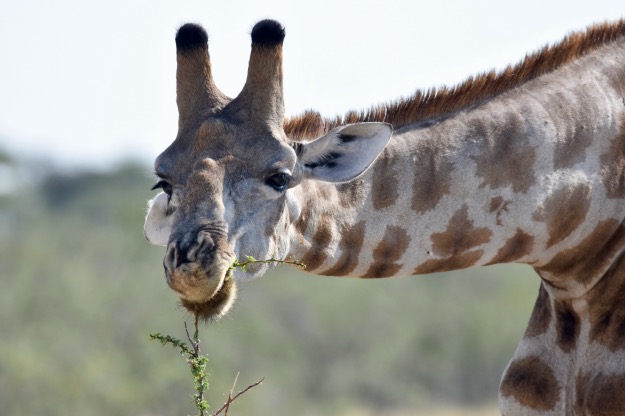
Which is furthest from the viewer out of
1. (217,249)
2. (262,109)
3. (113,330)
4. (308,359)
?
(308,359)

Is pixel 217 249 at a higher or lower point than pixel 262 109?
lower

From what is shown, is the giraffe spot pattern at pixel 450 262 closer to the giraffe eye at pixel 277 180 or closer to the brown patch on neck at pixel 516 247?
the brown patch on neck at pixel 516 247

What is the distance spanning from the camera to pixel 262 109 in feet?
27.9

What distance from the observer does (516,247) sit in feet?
29.3

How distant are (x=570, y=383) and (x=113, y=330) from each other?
42363 mm

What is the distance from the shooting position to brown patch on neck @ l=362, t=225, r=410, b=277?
877cm

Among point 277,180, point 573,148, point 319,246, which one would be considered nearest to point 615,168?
point 573,148

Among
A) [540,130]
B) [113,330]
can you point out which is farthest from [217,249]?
[113,330]

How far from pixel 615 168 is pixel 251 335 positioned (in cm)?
4537

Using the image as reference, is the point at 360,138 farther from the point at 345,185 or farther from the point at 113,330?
the point at 113,330

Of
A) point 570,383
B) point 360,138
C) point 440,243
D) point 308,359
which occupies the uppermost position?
point 308,359

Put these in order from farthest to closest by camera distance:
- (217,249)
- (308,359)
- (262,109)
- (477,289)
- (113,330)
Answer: (477,289) < (308,359) < (113,330) < (262,109) < (217,249)

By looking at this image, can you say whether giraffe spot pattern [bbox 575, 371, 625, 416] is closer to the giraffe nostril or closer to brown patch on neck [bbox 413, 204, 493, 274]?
brown patch on neck [bbox 413, 204, 493, 274]

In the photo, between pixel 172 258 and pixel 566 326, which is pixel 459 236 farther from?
pixel 172 258
